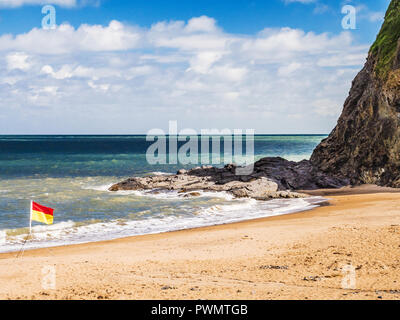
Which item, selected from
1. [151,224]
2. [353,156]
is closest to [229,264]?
[151,224]

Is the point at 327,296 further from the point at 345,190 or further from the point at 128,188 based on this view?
the point at 128,188

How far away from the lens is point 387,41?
108 feet

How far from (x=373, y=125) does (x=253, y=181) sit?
1034 cm

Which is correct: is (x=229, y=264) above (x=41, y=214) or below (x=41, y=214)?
below

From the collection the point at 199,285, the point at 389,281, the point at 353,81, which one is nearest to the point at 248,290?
the point at 199,285

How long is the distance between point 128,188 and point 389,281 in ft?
85.8

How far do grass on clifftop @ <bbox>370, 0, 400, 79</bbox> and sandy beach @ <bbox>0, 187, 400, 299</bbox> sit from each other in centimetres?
1785

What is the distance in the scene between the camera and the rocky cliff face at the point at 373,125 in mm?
29625

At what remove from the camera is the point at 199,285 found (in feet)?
31.7

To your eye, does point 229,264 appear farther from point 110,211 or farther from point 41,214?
point 110,211

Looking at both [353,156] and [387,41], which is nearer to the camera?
[387,41]

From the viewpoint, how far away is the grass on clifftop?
104 feet

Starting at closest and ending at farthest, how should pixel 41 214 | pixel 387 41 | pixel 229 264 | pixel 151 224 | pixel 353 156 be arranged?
pixel 229 264, pixel 41 214, pixel 151 224, pixel 387 41, pixel 353 156

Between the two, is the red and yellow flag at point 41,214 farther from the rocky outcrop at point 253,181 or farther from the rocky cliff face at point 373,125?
the rocky cliff face at point 373,125
